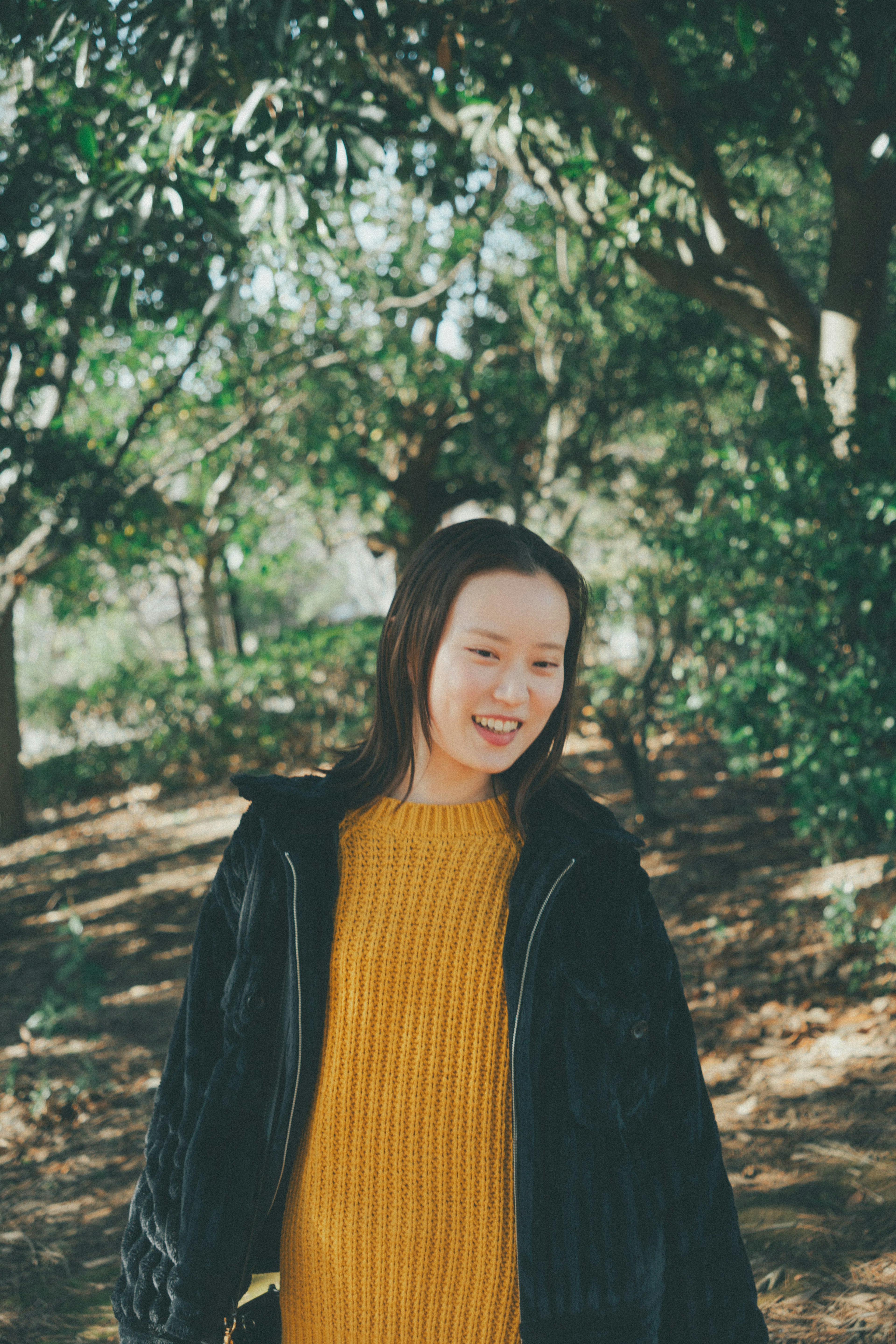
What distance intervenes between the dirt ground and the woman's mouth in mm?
2072

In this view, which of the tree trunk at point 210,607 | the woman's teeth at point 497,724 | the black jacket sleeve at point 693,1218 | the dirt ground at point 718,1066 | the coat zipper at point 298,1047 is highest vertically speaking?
the tree trunk at point 210,607

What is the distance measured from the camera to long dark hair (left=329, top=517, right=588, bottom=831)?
1580 mm

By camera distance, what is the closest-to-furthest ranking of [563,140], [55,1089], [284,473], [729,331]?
[55,1089] < [563,140] < [729,331] < [284,473]

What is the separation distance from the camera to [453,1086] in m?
1.46

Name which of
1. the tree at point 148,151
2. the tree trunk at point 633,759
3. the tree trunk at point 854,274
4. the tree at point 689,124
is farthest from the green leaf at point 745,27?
the tree trunk at point 633,759

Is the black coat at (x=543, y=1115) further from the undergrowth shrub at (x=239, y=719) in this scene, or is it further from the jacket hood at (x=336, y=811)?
the undergrowth shrub at (x=239, y=719)

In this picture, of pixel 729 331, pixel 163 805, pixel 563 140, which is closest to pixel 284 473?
pixel 163 805

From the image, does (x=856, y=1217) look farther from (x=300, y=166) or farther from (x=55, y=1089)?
(x=300, y=166)

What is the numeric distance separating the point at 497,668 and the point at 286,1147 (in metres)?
0.82

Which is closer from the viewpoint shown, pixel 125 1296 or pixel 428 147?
pixel 125 1296

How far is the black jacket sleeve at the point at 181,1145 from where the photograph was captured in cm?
142

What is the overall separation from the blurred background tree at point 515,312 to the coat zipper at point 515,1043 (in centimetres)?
270

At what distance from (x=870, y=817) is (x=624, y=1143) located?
349 centimetres

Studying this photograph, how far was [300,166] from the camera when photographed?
3682mm
